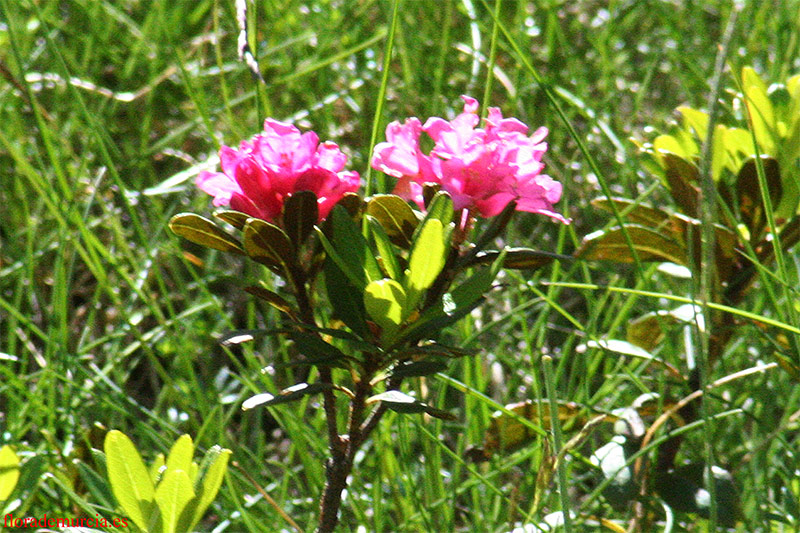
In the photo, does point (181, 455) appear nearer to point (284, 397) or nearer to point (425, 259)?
point (284, 397)

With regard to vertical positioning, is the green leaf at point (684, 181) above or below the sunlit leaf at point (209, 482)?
above

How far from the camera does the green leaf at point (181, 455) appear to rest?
2.23ft

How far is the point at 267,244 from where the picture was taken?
A: 0.71 m

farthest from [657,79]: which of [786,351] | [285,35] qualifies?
[786,351]

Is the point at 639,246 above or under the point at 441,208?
under

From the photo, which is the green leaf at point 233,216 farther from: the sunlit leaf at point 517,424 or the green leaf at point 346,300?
the sunlit leaf at point 517,424

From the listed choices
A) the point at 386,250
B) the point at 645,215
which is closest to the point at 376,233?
the point at 386,250

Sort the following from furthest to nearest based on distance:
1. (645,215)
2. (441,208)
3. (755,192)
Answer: (645,215) → (755,192) → (441,208)

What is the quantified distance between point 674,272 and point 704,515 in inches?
11.0

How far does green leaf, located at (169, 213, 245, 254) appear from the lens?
0.74 m

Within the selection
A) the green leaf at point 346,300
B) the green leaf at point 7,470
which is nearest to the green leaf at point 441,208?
the green leaf at point 346,300

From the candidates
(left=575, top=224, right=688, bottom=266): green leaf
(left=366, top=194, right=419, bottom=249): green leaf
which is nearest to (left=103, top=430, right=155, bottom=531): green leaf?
(left=366, top=194, right=419, bottom=249): green leaf

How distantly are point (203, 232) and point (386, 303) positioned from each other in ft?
0.55

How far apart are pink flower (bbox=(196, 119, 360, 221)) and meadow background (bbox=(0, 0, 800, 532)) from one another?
0.11 meters
